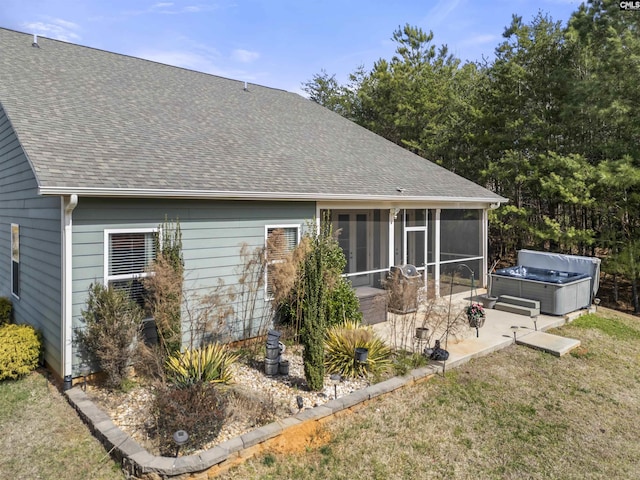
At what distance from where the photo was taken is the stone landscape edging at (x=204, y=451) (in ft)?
12.2

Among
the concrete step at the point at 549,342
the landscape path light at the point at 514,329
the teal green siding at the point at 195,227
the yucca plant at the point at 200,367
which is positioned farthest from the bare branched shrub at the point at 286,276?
the concrete step at the point at 549,342

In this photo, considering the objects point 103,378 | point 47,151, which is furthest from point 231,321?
point 47,151

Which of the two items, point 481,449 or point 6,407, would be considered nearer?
point 481,449

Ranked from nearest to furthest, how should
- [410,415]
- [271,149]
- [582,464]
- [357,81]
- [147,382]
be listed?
1. [582,464]
2. [410,415]
3. [147,382]
4. [271,149]
5. [357,81]

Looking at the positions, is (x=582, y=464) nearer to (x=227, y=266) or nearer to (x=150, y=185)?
(x=227, y=266)

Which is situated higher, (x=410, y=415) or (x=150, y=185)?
(x=150, y=185)

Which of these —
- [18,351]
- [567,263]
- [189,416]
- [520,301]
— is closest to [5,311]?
[18,351]

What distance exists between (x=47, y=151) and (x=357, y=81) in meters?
21.6

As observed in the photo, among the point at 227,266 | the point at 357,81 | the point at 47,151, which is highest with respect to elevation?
the point at 357,81

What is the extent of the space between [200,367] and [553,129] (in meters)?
14.3

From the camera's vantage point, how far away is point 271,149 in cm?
921

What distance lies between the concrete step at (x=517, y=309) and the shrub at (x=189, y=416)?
771 cm

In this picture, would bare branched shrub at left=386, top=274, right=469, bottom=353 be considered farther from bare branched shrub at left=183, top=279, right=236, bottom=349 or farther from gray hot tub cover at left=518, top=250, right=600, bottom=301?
gray hot tub cover at left=518, top=250, right=600, bottom=301

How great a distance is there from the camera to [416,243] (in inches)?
414
